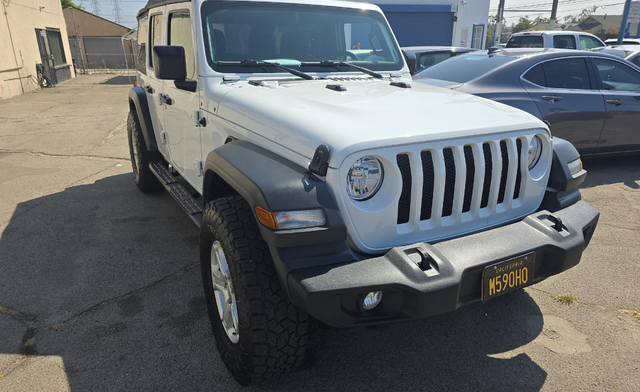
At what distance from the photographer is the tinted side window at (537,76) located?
19.2 ft

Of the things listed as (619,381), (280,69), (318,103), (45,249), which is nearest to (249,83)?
(280,69)

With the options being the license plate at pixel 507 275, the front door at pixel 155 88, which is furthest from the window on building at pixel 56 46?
the license plate at pixel 507 275

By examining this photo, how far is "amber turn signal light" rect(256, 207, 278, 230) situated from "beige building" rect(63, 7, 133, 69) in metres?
36.2

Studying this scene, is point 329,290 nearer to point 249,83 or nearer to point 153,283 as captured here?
point 249,83

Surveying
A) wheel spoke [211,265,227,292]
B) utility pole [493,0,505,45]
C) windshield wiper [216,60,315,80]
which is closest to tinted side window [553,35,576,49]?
→ windshield wiper [216,60,315,80]

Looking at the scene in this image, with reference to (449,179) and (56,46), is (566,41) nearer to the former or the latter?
(449,179)

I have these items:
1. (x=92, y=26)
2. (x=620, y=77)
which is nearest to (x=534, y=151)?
(x=620, y=77)

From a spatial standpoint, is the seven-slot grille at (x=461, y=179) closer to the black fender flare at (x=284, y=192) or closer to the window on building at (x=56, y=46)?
the black fender flare at (x=284, y=192)

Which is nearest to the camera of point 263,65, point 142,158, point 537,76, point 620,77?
point 263,65

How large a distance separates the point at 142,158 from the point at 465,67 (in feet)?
13.9

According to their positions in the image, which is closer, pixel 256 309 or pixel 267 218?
pixel 267 218

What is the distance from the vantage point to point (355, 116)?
245cm

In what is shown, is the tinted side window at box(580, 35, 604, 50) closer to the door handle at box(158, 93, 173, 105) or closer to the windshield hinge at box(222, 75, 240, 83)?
the door handle at box(158, 93, 173, 105)

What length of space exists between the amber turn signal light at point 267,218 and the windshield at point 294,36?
1631 millimetres
